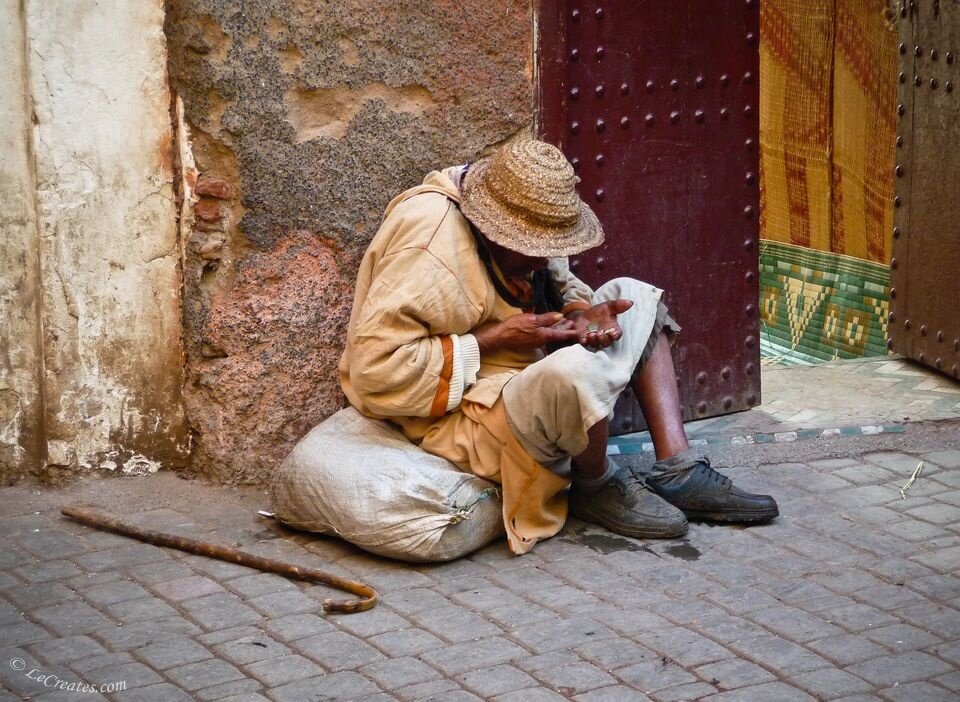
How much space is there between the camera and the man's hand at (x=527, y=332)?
3.89 metres

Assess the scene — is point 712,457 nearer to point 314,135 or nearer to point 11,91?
point 314,135

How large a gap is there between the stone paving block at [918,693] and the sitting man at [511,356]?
39.5 inches

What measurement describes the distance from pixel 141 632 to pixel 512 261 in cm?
141

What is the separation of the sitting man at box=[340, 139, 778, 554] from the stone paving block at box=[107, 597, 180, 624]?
2.64 ft

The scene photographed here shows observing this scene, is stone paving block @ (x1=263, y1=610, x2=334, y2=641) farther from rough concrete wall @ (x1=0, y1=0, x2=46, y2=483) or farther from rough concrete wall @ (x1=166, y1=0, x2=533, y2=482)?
rough concrete wall @ (x1=0, y1=0, x2=46, y2=483)

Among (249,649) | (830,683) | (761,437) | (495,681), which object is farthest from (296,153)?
(830,683)

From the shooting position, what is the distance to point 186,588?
357 cm

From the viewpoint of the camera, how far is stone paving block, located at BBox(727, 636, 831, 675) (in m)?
3.12

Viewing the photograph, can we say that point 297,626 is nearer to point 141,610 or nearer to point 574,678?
point 141,610

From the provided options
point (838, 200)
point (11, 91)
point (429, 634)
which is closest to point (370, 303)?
point (429, 634)

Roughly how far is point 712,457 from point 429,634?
1626mm

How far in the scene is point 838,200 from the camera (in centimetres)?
709

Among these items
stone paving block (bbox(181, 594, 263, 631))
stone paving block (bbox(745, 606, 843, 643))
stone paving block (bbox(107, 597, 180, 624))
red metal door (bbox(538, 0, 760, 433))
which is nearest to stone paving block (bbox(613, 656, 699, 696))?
stone paving block (bbox(745, 606, 843, 643))

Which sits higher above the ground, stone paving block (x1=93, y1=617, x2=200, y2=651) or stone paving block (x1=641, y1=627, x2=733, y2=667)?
stone paving block (x1=93, y1=617, x2=200, y2=651)
